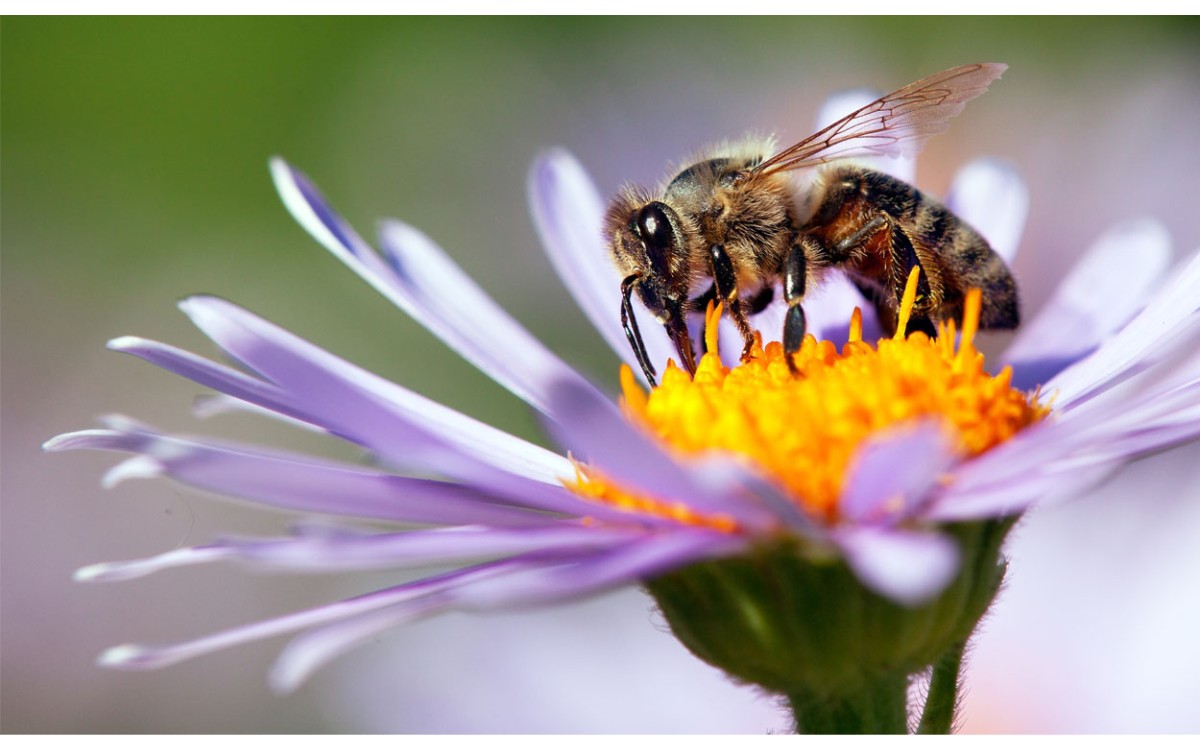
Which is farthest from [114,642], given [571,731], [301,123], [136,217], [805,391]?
[805,391]

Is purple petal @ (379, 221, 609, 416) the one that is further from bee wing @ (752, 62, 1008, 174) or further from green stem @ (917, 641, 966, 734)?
green stem @ (917, 641, 966, 734)

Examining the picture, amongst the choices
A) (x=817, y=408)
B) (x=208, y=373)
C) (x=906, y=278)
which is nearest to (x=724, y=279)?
(x=906, y=278)

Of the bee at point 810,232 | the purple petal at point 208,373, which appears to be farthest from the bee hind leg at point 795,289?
the purple petal at point 208,373

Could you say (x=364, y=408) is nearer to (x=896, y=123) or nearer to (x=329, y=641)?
(x=329, y=641)

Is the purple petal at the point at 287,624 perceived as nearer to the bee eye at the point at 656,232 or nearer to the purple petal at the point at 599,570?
the purple petal at the point at 599,570

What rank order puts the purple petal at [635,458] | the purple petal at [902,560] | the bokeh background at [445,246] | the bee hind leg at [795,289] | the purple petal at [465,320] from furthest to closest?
the bokeh background at [445,246] < the purple petal at [465,320] < the bee hind leg at [795,289] < the purple petal at [635,458] < the purple petal at [902,560]

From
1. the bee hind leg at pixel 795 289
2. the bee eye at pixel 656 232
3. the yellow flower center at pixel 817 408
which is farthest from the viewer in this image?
the bee eye at pixel 656 232

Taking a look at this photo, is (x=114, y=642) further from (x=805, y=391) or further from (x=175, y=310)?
(x=805, y=391)
